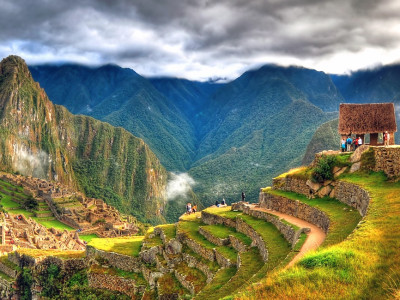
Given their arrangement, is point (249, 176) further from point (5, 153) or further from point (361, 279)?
point (361, 279)

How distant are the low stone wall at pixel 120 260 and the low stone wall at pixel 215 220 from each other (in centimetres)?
571

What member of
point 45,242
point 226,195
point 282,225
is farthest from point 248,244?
point 226,195

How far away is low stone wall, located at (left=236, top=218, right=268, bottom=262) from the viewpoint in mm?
18858

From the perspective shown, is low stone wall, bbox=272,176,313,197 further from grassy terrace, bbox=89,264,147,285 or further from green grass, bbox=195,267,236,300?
grassy terrace, bbox=89,264,147,285

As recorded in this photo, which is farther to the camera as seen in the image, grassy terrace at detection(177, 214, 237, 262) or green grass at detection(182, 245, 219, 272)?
grassy terrace at detection(177, 214, 237, 262)

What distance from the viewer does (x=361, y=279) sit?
9016mm

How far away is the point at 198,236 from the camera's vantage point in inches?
1048

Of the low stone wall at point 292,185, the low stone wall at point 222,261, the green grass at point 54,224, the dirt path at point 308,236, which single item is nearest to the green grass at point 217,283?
the low stone wall at point 222,261

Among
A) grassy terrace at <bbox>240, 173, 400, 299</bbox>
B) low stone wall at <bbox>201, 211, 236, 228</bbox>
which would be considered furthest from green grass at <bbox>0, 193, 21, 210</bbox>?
grassy terrace at <bbox>240, 173, 400, 299</bbox>

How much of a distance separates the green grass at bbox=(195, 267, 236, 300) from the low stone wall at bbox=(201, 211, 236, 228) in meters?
6.85

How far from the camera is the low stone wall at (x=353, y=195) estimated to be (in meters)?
16.6

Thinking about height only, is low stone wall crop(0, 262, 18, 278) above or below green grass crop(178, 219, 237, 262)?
below

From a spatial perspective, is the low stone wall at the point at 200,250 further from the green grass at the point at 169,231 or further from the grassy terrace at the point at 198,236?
the green grass at the point at 169,231

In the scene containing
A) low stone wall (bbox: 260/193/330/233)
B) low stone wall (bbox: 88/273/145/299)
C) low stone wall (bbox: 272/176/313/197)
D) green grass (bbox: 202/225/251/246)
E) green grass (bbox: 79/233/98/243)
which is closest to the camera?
low stone wall (bbox: 260/193/330/233)
